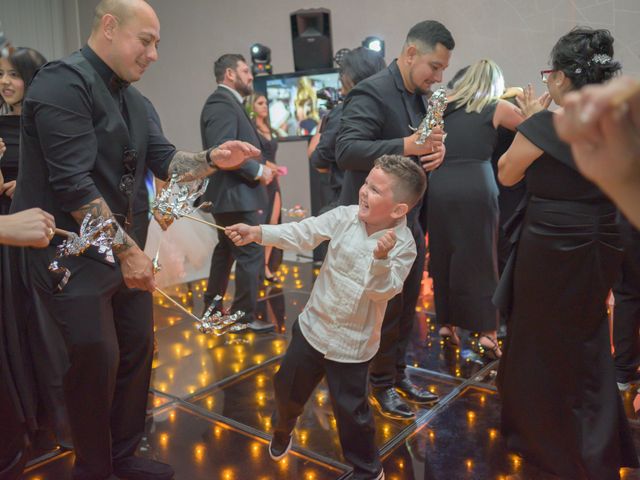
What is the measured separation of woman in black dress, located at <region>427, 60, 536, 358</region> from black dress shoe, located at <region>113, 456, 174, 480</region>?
76.6 inches

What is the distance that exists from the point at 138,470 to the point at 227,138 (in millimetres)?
2226

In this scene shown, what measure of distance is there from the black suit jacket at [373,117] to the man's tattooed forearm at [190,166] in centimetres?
62

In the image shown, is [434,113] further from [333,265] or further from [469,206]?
[469,206]

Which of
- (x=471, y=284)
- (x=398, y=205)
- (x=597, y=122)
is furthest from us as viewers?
(x=471, y=284)

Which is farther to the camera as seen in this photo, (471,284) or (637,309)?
(471,284)

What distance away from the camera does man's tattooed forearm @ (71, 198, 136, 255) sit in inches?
69.9

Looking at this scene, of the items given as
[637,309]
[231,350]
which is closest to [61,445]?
[231,350]

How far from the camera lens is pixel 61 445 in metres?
2.45

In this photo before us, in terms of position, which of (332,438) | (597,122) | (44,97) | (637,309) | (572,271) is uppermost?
(44,97)

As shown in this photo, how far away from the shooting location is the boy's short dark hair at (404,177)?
2055 mm

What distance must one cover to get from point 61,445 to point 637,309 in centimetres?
281

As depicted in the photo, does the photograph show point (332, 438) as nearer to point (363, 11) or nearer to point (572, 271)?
point (572, 271)

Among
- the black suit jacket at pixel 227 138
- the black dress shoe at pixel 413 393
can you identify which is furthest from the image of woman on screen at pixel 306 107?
the black dress shoe at pixel 413 393

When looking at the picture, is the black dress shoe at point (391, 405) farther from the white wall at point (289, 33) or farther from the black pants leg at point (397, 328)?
the white wall at point (289, 33)
